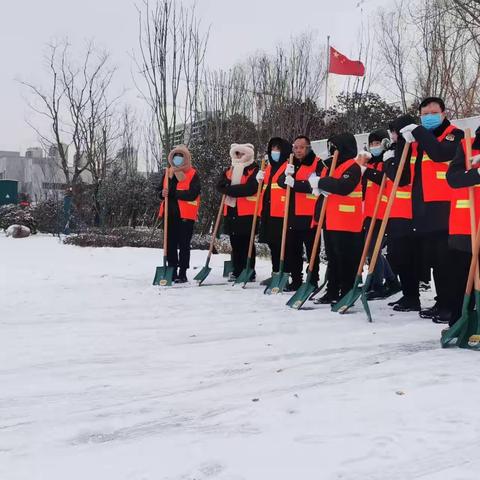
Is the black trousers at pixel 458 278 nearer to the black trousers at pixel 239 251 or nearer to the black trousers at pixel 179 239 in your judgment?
the black trousers at pixel 239 251

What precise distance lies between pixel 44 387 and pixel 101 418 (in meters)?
0.68

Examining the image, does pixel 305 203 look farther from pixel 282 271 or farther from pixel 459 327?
pixel 459 327

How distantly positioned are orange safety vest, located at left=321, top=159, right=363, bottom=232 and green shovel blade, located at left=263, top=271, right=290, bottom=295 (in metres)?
1.05

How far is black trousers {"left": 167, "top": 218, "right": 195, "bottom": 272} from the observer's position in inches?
315

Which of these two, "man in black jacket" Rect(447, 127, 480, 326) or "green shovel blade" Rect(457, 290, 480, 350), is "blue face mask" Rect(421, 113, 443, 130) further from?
"green shovel blade" Rect(457, 290, 480, 350)

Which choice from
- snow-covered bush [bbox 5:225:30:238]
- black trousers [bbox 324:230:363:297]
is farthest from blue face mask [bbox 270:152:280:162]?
snow-covered bush [bbox 5:225:30:238]

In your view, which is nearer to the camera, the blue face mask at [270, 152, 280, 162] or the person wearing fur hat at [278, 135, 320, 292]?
the person wearing fur hat at [278, 135, 320, 292]

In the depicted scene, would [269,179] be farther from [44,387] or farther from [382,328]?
[44,387]

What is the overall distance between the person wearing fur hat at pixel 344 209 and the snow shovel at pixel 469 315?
1.76m

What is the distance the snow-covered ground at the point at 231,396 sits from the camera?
2.36 metres

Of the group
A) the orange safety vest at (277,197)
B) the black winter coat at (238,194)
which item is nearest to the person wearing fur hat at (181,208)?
the black winter coat at (238,194)

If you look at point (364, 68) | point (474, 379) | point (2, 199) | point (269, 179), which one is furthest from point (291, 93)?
point (474, 379)

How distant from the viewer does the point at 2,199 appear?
2488 centimetres

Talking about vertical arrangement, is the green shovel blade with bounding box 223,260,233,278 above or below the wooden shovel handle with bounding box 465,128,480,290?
below
